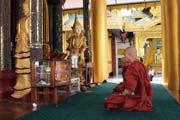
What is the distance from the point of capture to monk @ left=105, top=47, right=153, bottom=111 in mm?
4016

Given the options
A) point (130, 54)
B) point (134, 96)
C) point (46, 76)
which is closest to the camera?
point (134, 96)

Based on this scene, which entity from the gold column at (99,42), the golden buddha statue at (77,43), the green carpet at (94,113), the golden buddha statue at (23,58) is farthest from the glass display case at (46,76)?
the gold column at (99,42)

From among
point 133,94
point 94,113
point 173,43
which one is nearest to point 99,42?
point 173,43

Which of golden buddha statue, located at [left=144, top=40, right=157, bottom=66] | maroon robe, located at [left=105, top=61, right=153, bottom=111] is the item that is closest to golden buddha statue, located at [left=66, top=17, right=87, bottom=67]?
maroon robe, located at [left=105, top=61, right=153, bottom=111]

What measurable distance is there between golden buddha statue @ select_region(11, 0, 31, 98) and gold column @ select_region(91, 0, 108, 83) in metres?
4.80

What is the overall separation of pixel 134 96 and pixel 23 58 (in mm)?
2236

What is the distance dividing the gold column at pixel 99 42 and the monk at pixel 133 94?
18.4ft

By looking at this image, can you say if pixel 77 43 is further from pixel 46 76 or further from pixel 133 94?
pixel 133 94

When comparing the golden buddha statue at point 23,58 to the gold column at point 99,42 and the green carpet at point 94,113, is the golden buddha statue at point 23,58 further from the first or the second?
the gold column at point 99,42

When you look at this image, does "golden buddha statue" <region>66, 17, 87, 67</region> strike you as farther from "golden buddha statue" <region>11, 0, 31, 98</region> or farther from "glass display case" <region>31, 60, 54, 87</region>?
"glass display case" <region>31, 60, 54, 87</region>

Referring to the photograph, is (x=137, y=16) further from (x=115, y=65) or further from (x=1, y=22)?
(x=1, y=22)

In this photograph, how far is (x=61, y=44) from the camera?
8.53m

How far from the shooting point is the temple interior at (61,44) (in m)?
4.72

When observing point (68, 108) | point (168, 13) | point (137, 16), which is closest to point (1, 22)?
point (68, 108)
